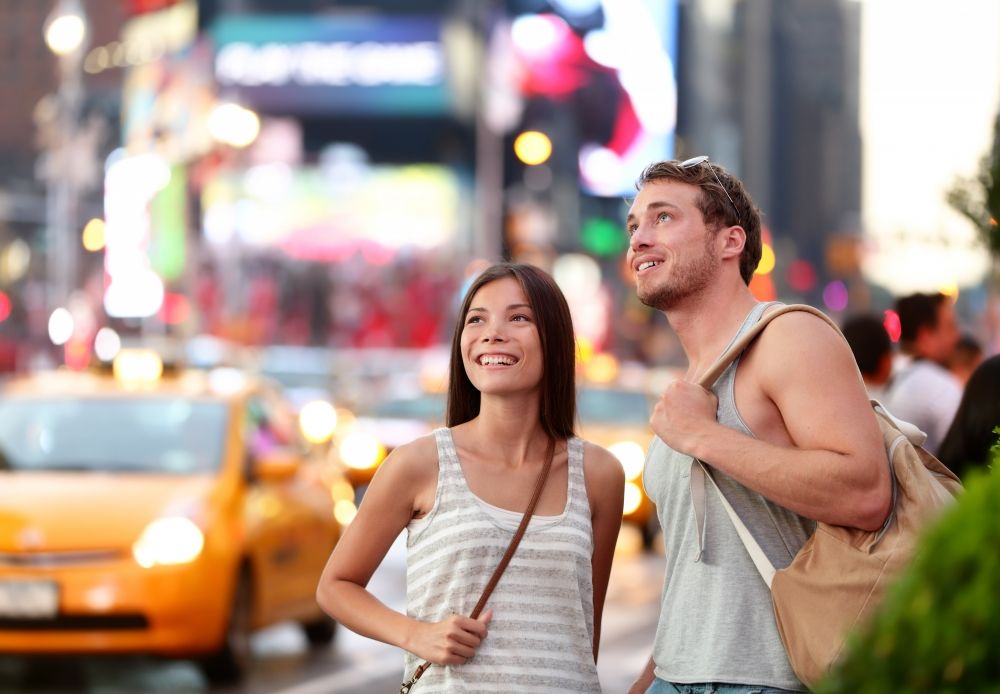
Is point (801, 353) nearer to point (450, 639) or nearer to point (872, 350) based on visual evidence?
point (450, 639)

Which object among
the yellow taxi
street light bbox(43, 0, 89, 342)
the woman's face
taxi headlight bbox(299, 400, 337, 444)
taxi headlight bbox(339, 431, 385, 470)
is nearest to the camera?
the woman's face

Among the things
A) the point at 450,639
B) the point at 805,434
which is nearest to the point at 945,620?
the point at 805,434

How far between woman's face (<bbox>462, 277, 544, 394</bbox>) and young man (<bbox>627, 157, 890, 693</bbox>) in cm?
30

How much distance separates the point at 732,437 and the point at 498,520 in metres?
0.55

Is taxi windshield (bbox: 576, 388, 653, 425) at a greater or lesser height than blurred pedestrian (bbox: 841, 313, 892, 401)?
lesser

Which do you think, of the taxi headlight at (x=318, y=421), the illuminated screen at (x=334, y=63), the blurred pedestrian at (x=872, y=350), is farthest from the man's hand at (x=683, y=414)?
the illuminated screen at (x=334, y=63)

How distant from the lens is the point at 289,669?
11.0 m

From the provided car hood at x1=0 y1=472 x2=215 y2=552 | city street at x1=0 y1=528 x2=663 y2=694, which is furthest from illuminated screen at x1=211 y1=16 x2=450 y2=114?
car hood at x1=0 y1=472 x2=215 y2=552

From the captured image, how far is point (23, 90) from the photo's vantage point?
283 feet

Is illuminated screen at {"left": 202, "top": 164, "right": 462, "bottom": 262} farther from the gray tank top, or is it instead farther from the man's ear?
the gray tank top

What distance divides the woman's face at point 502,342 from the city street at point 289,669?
6.24m

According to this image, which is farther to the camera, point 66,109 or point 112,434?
point 66,109

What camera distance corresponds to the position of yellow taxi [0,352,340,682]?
31.1 feet

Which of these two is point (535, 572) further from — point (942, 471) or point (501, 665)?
point (942, 471)
